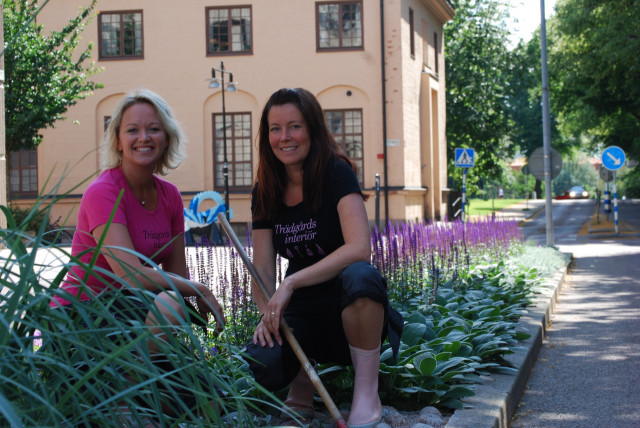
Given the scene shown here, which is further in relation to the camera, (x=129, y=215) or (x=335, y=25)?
(x=335, y=25)

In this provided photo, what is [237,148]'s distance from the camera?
27375mm

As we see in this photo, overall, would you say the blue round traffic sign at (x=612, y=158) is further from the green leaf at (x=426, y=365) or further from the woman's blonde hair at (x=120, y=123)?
the woman's blonde hair at (x=120, y=123)

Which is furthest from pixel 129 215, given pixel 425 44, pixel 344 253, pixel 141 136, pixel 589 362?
pixel 425 44

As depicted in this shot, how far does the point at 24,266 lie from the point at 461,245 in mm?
8189

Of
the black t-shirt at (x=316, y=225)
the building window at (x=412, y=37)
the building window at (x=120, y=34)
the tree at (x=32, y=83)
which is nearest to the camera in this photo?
the black t-shirt at (x=316, y=225)

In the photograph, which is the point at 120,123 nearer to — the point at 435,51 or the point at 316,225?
the point at 316,225

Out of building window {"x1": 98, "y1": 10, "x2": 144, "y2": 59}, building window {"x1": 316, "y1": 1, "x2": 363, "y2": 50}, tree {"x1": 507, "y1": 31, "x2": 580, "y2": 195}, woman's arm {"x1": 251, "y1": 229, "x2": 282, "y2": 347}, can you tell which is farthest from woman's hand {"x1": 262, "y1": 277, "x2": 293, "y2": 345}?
tree {"x1": 507, "y1": 31, "x2": 580, "y2": 195}

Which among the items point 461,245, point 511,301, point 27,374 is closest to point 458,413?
point 27,374

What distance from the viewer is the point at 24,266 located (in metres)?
1.83

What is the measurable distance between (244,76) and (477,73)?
1483 cm

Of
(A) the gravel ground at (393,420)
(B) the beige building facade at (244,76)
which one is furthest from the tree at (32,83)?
(A) the gravel ground at (393,420)

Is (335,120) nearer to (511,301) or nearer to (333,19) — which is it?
(333,19)

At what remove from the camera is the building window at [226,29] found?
2728 centimetres

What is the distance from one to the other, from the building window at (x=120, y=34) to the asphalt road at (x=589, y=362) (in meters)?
19.7
